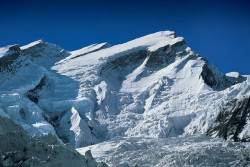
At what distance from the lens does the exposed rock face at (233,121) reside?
5459 cm

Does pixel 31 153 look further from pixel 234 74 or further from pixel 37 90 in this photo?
pixel 234 74

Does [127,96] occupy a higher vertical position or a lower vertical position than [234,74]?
lower

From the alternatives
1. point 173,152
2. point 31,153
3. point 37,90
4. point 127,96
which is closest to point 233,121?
point 173,152

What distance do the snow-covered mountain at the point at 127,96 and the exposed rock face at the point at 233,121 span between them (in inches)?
4.9

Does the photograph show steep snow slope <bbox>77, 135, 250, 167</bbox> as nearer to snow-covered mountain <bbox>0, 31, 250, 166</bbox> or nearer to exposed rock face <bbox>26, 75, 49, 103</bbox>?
snow-covered mountain <bbox>0, 31, 250, 166</bbox>

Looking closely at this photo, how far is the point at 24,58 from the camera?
9419 centimetres

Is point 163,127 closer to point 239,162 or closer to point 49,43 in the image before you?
point 239,162

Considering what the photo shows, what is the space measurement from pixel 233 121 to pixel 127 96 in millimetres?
29583

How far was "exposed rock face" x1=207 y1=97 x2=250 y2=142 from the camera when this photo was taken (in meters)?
54.6

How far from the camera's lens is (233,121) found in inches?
2244

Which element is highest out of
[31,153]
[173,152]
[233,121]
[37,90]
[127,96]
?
[37,90]

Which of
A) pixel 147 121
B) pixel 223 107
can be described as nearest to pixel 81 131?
pixel 147 121

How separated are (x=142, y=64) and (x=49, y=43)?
40.7 m

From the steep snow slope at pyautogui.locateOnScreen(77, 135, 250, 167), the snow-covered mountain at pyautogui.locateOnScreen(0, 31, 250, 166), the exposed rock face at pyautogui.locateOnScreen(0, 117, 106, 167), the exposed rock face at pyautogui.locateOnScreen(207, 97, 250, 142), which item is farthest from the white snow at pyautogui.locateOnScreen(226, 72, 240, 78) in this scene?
the exposed rock face at pyautogui.locateOnScreen(0, 117, 106, 167)
